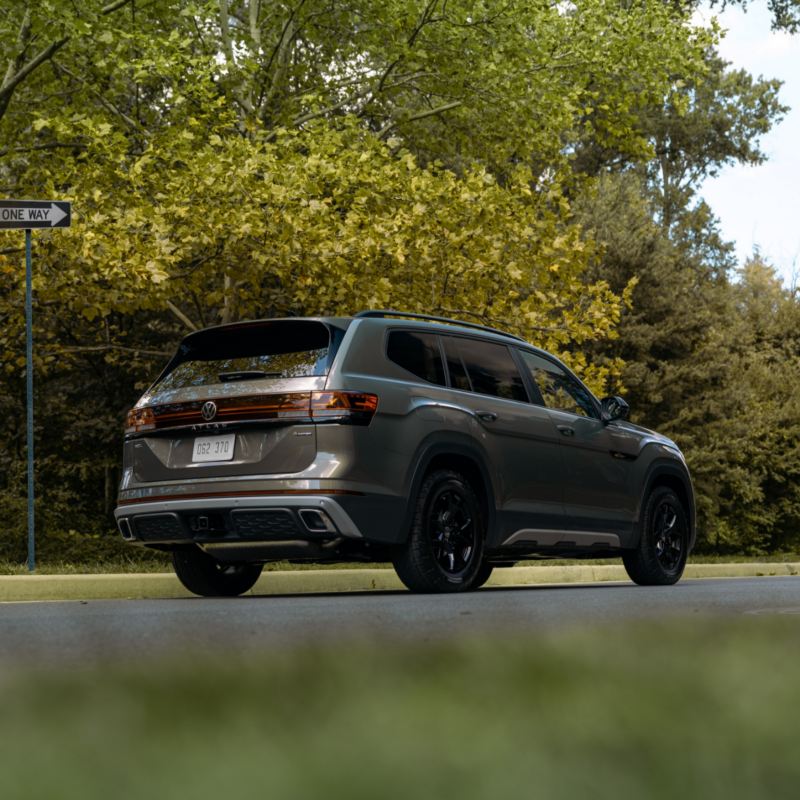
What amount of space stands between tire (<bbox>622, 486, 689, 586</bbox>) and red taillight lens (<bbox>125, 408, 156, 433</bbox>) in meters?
4.30

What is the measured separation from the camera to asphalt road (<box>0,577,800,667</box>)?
554 cm

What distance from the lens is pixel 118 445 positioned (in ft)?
66.4

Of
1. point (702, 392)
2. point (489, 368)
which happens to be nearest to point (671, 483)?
point (489, 368)

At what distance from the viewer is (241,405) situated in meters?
8.67

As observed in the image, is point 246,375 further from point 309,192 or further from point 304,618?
point 309,192

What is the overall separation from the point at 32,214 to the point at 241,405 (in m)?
3.97

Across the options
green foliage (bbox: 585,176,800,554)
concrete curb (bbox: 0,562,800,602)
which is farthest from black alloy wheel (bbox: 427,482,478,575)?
green foliage (bbox: 585,176,800,554)

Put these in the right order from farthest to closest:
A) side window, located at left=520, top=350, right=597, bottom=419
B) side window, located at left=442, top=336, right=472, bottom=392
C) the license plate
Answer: side window, located at left=520, top=350, right=597, bottom=419, side window, located at left=442, top=336, right=472, bottom=392, the license plate

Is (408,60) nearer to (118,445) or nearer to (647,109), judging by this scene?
(118,445)

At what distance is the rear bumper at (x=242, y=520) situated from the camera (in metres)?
8.34

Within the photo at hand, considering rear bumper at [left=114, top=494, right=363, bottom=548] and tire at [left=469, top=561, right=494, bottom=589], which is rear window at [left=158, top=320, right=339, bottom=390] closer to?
rear bumper at [left=114, top=494, right=363, bottom=548]

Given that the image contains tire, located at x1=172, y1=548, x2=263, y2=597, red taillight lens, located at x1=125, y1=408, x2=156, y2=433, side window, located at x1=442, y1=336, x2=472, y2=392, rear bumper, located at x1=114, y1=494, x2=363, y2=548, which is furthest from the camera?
tire, located at x1=172, y1=548, x2=263, y2=597

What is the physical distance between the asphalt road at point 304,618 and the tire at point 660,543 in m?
1.13

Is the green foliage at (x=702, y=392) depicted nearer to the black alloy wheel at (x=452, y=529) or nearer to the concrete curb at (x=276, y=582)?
the concrete curb at (x=276, y=582)
